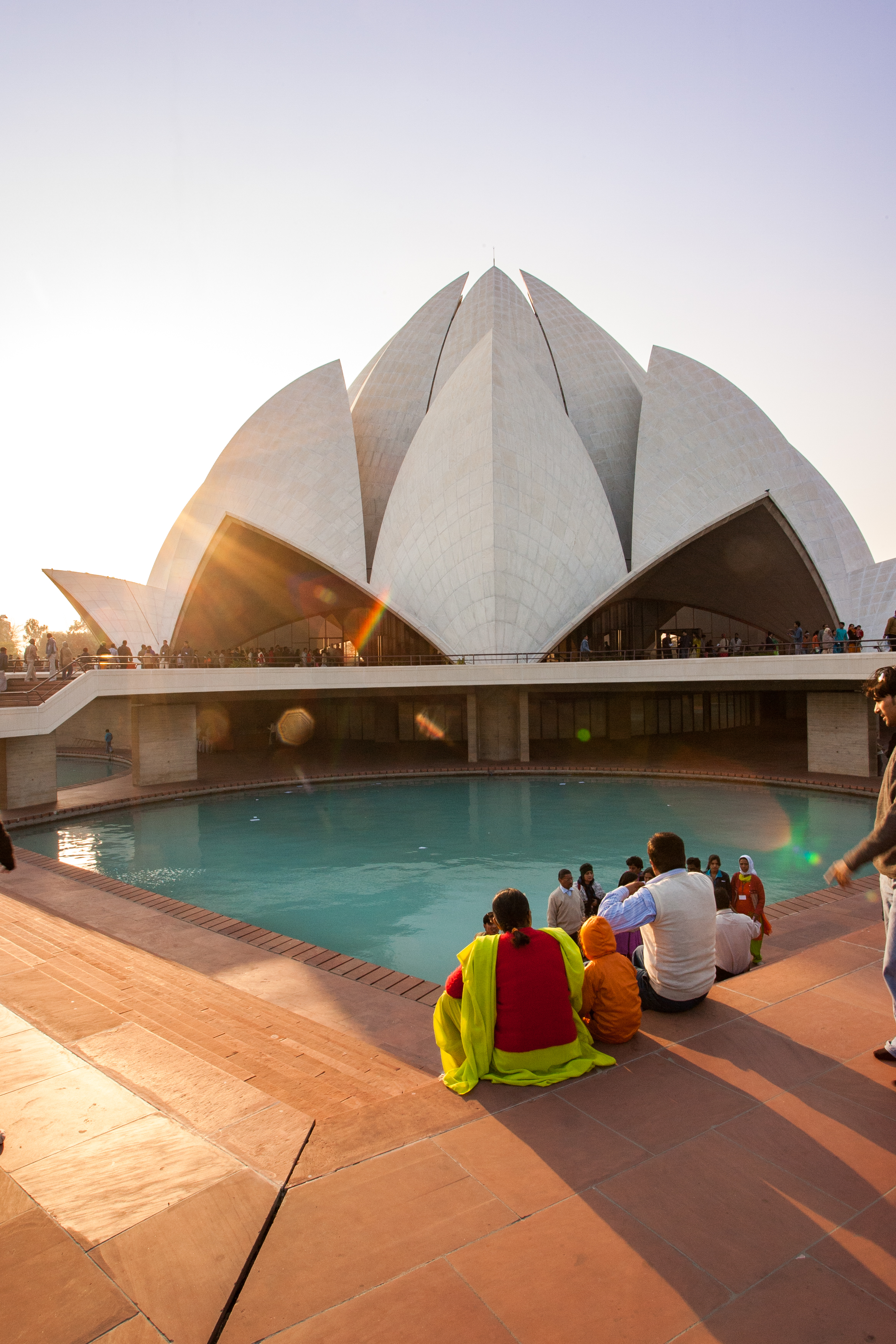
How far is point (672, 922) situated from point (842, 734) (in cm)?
1490

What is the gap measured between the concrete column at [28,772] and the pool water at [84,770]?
2.39 m

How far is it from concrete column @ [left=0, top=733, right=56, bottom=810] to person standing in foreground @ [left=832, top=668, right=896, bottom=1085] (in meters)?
14.3

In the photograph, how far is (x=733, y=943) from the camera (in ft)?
15.6

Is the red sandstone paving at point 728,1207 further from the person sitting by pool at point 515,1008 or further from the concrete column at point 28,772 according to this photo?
the concrete column at point 28,772

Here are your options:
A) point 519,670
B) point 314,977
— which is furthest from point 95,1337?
point 519,670

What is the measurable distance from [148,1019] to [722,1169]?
10.8ft

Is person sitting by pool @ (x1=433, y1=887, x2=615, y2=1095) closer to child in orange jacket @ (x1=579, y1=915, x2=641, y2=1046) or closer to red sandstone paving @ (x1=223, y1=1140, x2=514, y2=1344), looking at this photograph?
child in orange jacket @ (x1=579, y1=915, x2=641, y2=1046)

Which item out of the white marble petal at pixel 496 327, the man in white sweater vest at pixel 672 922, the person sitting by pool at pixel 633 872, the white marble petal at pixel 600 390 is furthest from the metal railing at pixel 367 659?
the man in white sweater vest at pixel 672 922

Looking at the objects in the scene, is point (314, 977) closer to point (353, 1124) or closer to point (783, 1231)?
point (353, 1124)

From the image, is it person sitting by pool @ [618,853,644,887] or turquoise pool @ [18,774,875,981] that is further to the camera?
turquoise pool @ [18,774,875,981]

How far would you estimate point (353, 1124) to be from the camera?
8.93ft

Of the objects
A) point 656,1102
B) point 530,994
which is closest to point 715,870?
point 656,1102

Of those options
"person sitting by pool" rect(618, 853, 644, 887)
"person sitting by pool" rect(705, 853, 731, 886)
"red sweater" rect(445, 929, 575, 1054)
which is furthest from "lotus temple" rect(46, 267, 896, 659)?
"red sweater" rect(445, 929, 575, 1054)

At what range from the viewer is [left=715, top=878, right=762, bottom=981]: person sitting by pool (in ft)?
15.5
